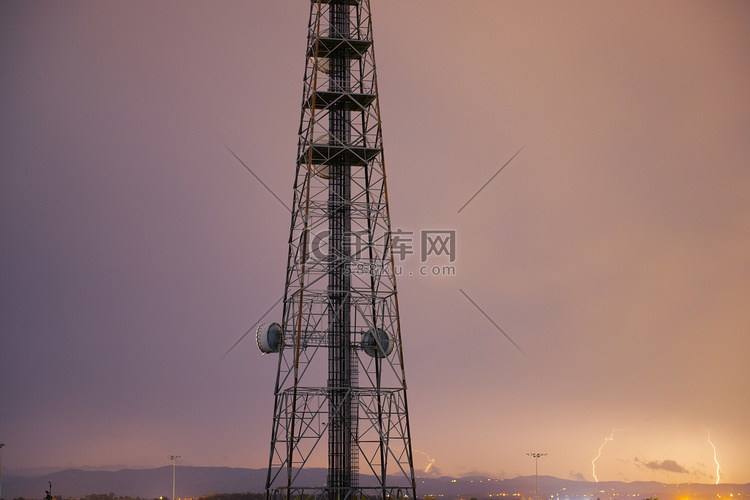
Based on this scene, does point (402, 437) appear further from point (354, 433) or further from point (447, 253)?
point (447, 253)

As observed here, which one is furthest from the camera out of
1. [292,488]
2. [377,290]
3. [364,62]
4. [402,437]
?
[364,62]

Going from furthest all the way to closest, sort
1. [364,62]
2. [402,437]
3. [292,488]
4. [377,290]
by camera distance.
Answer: [364,62], [377,290], [402,437], [292,488]

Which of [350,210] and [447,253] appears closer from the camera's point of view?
[350,210]

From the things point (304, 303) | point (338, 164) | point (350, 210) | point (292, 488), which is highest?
point (338, 164)

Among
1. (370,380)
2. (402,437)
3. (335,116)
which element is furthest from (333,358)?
(335,116)

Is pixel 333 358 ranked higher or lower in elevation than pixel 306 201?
lower

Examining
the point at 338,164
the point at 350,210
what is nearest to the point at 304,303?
the point at 350,210

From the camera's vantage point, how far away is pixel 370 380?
49.3 m

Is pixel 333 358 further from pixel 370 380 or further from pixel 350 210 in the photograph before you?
pixel 350 210

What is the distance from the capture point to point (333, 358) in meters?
51.4

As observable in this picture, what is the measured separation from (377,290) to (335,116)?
1349 cm

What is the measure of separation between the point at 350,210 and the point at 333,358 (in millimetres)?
10573

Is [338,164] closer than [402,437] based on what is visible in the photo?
No

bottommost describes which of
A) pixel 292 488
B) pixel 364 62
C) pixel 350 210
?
pixel 292 488
